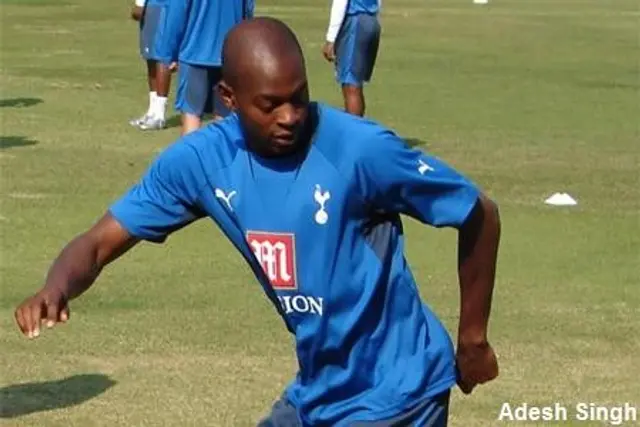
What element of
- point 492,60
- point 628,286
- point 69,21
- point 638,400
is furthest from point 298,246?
point 69,21

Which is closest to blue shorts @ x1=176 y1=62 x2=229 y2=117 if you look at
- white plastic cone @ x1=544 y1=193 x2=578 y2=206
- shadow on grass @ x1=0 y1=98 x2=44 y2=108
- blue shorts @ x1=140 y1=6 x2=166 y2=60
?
white plastic cone @ x1=544 y1=193 x2=578 y2=206

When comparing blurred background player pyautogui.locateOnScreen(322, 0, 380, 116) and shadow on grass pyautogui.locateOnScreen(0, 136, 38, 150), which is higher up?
blurred background player pyautogui.locateOnScreen(322, 0, 380, 116)

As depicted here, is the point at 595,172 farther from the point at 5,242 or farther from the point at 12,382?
the point at 12,382

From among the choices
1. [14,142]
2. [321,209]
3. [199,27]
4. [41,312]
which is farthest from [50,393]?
[14,142]

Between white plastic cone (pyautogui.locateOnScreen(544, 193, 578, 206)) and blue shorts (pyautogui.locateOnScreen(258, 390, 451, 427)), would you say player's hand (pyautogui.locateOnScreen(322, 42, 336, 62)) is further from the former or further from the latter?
blue shorts (pyautogui.locateOnScreen(258, 390, 451, 427))

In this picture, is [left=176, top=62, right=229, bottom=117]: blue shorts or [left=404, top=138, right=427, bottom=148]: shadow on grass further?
[left=404, top=138, right=427, bottom=148]: shadow on grass

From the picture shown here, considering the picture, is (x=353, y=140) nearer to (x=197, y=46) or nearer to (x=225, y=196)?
(x=225, y=196)

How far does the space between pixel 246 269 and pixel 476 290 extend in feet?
17.7

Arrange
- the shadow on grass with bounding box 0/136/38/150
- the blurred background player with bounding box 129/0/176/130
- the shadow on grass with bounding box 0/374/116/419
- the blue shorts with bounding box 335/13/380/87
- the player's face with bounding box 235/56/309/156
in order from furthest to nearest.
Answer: the blurred background player with bounding box 129/0/176/130 → the blue shorts with bounding box 335/13/380/87 → the shadow on grass with bounding box 0/136/38/150 → the shadow on grass with bounding box 0/374/116/419 → the player's face with bounding box 235/56/309/156

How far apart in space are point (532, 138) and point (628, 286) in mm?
6126

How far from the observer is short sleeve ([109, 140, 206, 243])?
484 cm

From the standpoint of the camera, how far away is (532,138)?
15852 millimetres

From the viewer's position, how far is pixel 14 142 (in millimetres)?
14938

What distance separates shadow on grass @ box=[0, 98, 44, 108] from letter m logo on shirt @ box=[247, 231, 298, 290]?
12.9m
